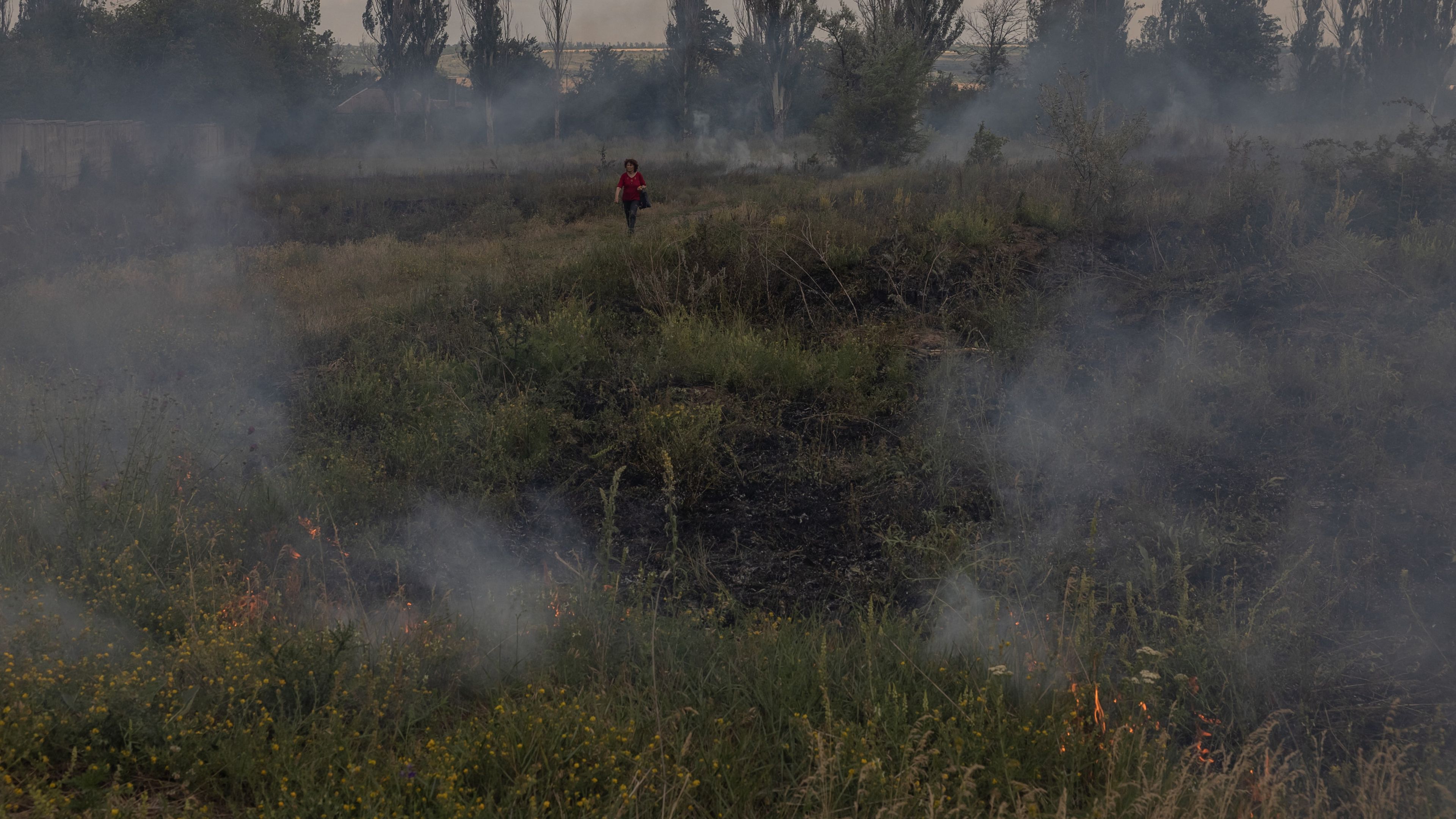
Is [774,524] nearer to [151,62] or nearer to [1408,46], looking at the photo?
[151,62]

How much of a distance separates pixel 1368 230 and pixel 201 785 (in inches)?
361

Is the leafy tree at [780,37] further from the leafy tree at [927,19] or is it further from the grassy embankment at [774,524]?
the grassy embankment at [774,524]

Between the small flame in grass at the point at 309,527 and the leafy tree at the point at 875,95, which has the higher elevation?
the leafy tree at the point at 875,95

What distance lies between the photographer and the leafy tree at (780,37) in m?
32.0

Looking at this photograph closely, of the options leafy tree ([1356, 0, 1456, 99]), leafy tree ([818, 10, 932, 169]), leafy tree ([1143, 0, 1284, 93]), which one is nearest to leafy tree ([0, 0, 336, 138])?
leafy tree ([818, 10, 932, 169])

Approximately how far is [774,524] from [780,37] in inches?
1298

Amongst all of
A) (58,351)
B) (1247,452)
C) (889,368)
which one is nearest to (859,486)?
(889,368)

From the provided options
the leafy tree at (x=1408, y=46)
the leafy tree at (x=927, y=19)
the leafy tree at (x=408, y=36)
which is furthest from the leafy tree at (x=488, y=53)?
the leafy tree at (x=1408, y=46)

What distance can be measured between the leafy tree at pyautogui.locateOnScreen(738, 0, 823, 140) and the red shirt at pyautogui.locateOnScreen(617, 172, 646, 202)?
19.7 m

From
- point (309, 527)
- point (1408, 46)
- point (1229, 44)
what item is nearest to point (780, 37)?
point (1229, 44)

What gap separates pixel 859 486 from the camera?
5.55m

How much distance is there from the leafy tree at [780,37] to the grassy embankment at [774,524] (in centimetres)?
2442

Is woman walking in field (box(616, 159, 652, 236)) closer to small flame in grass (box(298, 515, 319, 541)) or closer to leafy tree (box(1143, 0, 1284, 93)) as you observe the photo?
small flame in grass (box(298, 515, 319, 541))

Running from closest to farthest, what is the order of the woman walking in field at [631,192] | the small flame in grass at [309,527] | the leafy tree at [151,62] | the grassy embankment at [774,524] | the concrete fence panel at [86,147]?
the grassy embankment at [774,524]
the small flame in grass at [309,527]
the woman walking in field at [631,192]
the concrete fence panel at [86,147]
the leafy tree at [151,62]
